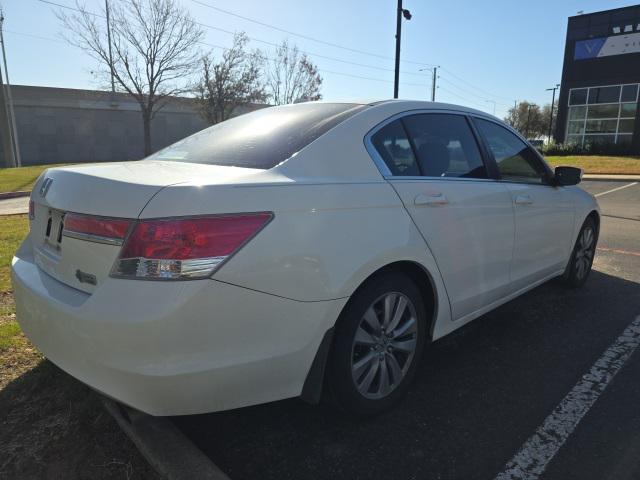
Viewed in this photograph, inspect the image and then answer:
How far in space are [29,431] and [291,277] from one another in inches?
61.6

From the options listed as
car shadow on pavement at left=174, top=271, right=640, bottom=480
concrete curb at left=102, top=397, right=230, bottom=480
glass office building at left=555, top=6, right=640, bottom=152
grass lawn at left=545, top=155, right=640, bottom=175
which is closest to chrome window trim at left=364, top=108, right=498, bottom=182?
car shadow on pavement at left=174, top=271, right=640, bottom=480

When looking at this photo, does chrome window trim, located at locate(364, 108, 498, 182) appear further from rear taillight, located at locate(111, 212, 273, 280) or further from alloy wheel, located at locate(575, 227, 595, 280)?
alloy wheel, located at locate(575, 227, 595, 280)

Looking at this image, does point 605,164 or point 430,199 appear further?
point 605,164

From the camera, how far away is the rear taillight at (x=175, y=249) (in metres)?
1.84

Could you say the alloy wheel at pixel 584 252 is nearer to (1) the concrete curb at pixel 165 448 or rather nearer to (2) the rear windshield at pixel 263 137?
(2) the rear windshield at pixel 263 137

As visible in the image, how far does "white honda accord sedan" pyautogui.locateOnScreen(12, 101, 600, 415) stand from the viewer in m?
1.85

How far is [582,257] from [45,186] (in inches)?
185

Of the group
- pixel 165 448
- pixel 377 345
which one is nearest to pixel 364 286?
pixel 377 345

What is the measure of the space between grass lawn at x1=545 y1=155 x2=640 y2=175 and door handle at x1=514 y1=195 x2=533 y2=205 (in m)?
19.8

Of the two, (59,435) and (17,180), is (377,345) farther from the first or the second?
(17,180)

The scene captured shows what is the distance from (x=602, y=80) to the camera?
89.4 ft

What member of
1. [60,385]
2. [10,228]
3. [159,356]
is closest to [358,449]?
[159,356]

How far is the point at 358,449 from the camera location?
2.37 metres

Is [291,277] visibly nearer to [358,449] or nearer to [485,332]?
[358,449]
